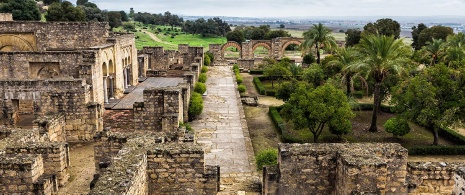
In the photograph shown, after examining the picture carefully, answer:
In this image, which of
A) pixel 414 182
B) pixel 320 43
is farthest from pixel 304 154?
pixel 320 43

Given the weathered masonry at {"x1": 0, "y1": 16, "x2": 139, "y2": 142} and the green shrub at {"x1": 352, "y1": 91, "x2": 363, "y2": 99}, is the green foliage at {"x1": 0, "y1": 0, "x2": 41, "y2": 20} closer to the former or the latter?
the weathered masonry at {"x1": 0, "y1": 16, "x2": 139, "y2": 142}

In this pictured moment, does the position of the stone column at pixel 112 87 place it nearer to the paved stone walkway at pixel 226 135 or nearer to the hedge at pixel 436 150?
the paved stone walkway at pixel 226 135

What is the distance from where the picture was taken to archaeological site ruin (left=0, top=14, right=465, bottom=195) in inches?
301

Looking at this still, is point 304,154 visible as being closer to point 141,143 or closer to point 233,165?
point 141,143

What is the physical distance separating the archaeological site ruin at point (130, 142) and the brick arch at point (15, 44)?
6cm

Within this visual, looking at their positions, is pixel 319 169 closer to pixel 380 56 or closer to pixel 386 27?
pixel 380 56

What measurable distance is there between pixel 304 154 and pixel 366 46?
43.6 ft

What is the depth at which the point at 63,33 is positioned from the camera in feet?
88.7

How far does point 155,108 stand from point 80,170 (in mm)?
3713

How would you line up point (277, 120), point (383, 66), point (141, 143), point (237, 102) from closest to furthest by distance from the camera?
point (141, 143)
point (383, 66)
point (277, 120)
point (237, 102)

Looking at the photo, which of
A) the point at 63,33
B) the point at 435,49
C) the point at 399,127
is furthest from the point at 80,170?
the point at 435,49

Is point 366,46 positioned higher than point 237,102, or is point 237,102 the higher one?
point 366,46

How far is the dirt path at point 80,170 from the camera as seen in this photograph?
1153 cm

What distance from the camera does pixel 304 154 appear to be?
7.73 m
